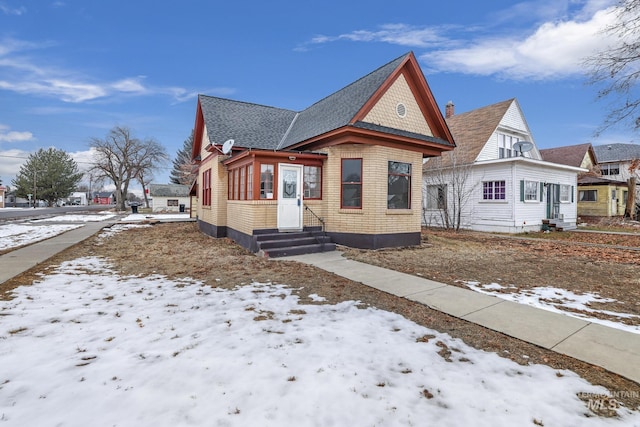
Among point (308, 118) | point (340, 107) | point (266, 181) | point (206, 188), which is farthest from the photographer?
point (206, 188)

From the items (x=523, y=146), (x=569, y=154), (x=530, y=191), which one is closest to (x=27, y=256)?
(x=530, y=191)

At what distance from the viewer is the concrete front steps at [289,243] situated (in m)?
9.09

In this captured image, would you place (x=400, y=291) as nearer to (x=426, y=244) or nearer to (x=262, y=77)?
(x=426, y=244)

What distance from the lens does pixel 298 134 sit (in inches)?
504

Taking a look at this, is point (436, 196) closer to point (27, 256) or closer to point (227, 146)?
point (227, 146)

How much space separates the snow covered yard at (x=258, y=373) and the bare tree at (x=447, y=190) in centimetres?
1535

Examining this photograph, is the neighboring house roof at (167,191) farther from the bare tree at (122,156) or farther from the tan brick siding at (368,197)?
the tan brick siding at (368,197)

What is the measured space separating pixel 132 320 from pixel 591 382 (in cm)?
537

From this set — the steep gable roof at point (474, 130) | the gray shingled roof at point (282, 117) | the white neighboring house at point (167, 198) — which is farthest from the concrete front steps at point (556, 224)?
the white neighboring house at point (167, 198)

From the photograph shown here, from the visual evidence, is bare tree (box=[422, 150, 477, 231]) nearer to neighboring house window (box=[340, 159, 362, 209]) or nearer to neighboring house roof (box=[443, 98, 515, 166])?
neighboring house roof (box=[443, 98, 515, 166])

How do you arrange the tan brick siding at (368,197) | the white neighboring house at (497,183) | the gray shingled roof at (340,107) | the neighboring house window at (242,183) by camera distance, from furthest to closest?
1. the white neighboring house at (497,183)
2. the neighboring house window at (242,183)
3. the gray shingled roof at (340,107)
4. the tan brick siding at (368,197)

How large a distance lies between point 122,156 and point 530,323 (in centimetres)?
5569

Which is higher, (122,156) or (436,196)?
(122,156)

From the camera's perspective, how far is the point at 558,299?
5215 mm
